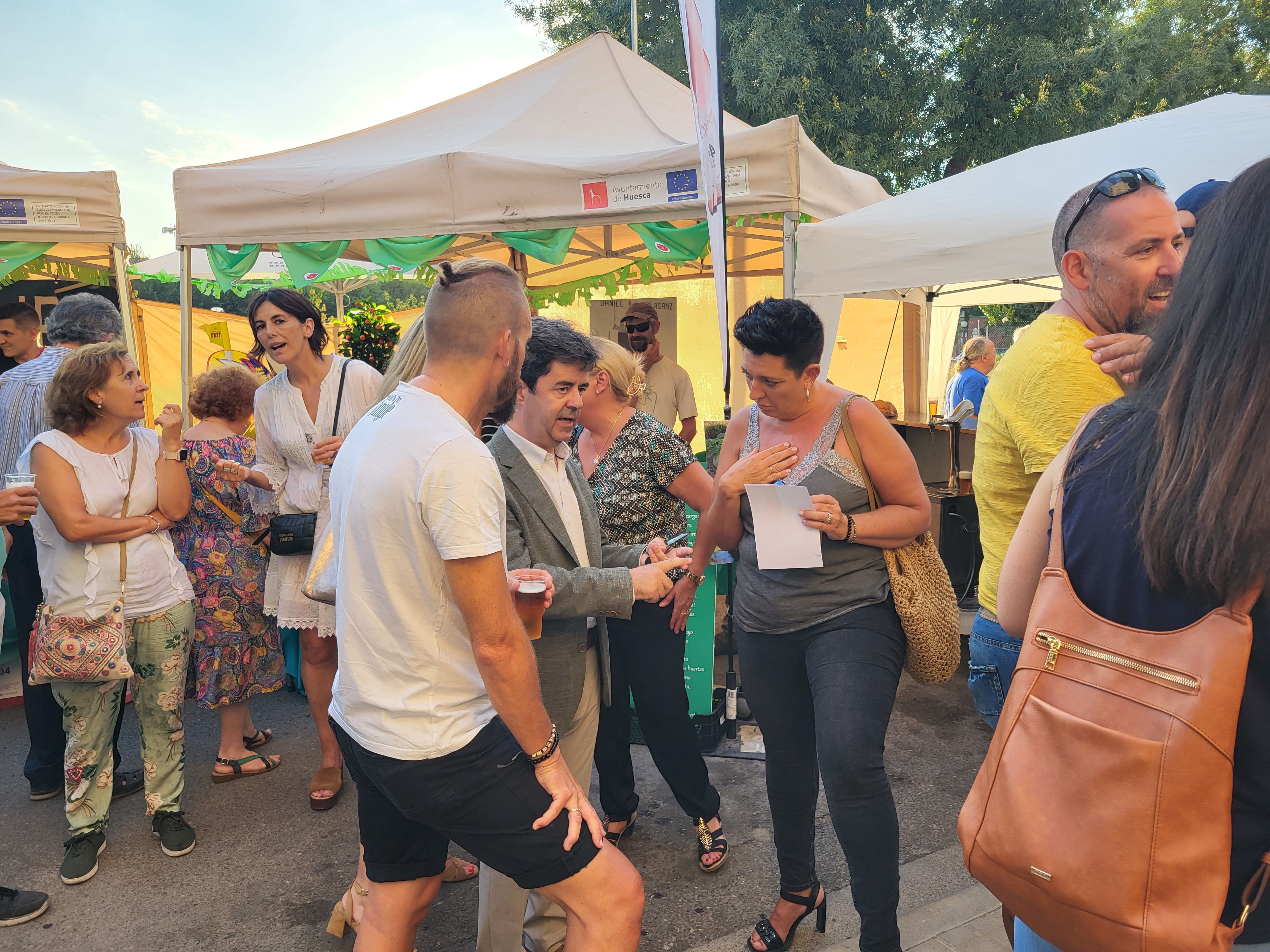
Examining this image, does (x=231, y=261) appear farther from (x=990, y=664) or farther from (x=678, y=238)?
(x=990, y=664)

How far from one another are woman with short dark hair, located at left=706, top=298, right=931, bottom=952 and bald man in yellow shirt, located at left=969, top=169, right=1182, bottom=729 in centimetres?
34

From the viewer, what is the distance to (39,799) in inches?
148

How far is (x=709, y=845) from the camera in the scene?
3.12m

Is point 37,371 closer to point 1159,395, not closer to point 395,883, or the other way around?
point 395,883

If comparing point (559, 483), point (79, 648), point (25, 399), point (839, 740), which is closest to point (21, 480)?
point (79, 648)

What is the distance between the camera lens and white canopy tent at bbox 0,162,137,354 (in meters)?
4.60

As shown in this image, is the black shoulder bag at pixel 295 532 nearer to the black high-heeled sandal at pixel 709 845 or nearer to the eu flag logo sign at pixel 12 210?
the black high-heeled sandal at pixel 709 845

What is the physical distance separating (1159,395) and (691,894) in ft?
8.28

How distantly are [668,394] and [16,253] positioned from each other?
405 cm

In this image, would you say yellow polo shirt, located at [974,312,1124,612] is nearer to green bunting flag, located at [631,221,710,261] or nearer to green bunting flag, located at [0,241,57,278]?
green bunting flag, located at [631,221,710,261]

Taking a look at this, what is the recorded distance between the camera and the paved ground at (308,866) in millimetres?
2785

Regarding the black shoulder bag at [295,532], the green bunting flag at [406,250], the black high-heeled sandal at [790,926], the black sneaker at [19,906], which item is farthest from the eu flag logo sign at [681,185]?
the black sneaker at [19,906]

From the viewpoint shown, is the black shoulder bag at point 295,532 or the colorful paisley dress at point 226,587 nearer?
the black shoulder bag at point 295,532

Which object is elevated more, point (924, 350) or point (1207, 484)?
point (924, 350)
